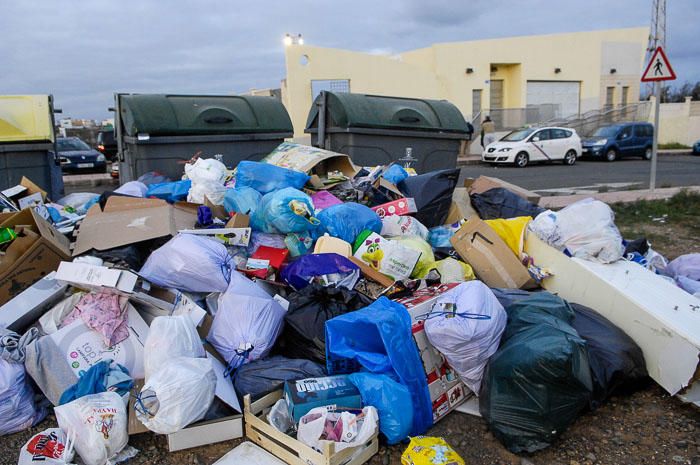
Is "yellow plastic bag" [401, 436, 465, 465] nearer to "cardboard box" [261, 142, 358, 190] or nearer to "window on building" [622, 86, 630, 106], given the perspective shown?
"cardboard box" [261, 142, 358, 190]

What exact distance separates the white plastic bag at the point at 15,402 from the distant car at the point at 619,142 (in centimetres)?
1683

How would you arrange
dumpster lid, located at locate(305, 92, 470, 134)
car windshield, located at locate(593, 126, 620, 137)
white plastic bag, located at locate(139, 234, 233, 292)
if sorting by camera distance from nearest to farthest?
1. white plastic bag, located at locate(139, 234, 233, 292)
2. dumpster lid, located at locate(305, 92, 470, 134)
3. car windshield, located at locate(593, 126, 620, 137)

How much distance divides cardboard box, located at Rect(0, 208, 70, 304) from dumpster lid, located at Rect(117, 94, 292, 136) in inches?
99.3

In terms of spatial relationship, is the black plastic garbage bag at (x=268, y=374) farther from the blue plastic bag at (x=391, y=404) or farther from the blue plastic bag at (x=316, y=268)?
the blue plastic bag at (x=316, y=268)

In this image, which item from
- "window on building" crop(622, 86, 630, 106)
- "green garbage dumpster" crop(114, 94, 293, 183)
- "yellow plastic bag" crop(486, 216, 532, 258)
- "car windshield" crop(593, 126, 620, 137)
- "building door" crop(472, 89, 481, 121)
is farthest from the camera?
"window on building" crop(622, 86, 630, 106)

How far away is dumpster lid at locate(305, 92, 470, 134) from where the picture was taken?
20.5ft

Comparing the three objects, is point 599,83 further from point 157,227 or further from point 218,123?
point 157,227

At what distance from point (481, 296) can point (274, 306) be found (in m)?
1.08

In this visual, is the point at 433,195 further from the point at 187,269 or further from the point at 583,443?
the point at 583,443

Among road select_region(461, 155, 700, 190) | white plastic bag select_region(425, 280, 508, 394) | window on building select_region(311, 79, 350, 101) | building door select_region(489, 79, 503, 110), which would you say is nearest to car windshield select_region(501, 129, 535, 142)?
road select_region(461, 155, 700, 190)

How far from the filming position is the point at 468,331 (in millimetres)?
2426

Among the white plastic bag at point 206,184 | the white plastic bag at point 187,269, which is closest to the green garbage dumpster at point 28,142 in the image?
the white plastic bag at point 206,184

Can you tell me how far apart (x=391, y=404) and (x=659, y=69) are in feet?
22.3

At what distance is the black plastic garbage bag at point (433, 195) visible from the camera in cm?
433
